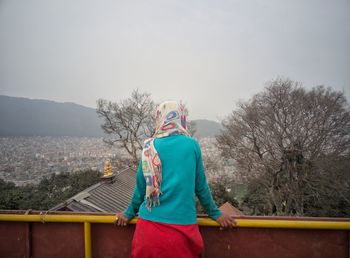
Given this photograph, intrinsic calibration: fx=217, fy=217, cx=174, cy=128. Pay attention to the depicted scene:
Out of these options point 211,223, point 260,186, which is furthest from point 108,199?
point 260,186

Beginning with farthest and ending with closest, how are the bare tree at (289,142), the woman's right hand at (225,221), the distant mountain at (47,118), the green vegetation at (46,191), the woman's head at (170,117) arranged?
the distant mountain at (47,118), the green vegetation at (46,191), the bare tree at (289,142), the woman's right hand at (225,221), the woman's head at (170,117)

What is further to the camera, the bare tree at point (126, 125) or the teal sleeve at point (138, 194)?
the bare tree at point (126, 125)

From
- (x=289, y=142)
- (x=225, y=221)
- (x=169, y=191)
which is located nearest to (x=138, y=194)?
(x=169, y=191)

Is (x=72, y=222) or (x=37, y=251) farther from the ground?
(x=72, y=222)

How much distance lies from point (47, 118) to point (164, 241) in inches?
2901

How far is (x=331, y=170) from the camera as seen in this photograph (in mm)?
13438

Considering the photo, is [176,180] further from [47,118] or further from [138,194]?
[47,118]

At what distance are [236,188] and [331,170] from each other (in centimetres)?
720

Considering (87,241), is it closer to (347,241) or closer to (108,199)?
(347,241)

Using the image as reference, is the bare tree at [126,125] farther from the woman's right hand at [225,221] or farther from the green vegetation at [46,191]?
the woman's right hand at [225,221]

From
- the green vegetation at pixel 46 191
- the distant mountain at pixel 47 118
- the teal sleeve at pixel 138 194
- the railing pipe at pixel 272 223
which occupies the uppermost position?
the distant mountain at pixel 47 118

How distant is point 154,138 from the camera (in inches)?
63.0

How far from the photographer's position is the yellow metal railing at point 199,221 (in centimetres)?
177

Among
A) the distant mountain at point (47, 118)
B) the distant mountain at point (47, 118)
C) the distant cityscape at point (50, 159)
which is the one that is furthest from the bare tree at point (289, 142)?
the distant mountain at point (47, 118)
